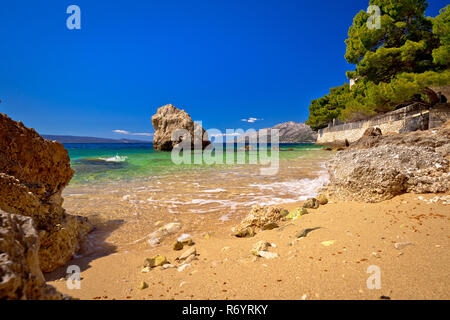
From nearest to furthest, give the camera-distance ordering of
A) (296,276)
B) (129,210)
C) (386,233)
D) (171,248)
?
(296,276)
(386,233)
(171,248)
(129,210)

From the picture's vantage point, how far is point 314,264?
176 cm

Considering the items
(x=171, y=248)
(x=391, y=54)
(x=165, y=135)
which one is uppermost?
(x=391, y=54)

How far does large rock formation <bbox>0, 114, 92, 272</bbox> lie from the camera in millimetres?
2357

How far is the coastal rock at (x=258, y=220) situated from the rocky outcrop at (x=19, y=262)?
2.54 meters

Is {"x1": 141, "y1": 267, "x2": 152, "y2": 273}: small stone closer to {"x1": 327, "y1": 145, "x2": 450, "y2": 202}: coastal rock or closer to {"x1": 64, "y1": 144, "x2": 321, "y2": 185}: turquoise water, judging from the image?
{"x1": 327, "y1": 145, "x2": 450, "y2": 202}: coastal rock

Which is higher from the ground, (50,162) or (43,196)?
(50,162)

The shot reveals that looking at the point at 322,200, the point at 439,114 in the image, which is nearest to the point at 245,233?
the point at 322,200

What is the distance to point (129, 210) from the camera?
4.81 m

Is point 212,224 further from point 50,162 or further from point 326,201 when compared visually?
point 50,162

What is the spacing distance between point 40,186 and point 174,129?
32145 mm

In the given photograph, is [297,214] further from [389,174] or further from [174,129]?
[174,129]

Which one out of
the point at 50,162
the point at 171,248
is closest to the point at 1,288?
the point at 171,248
